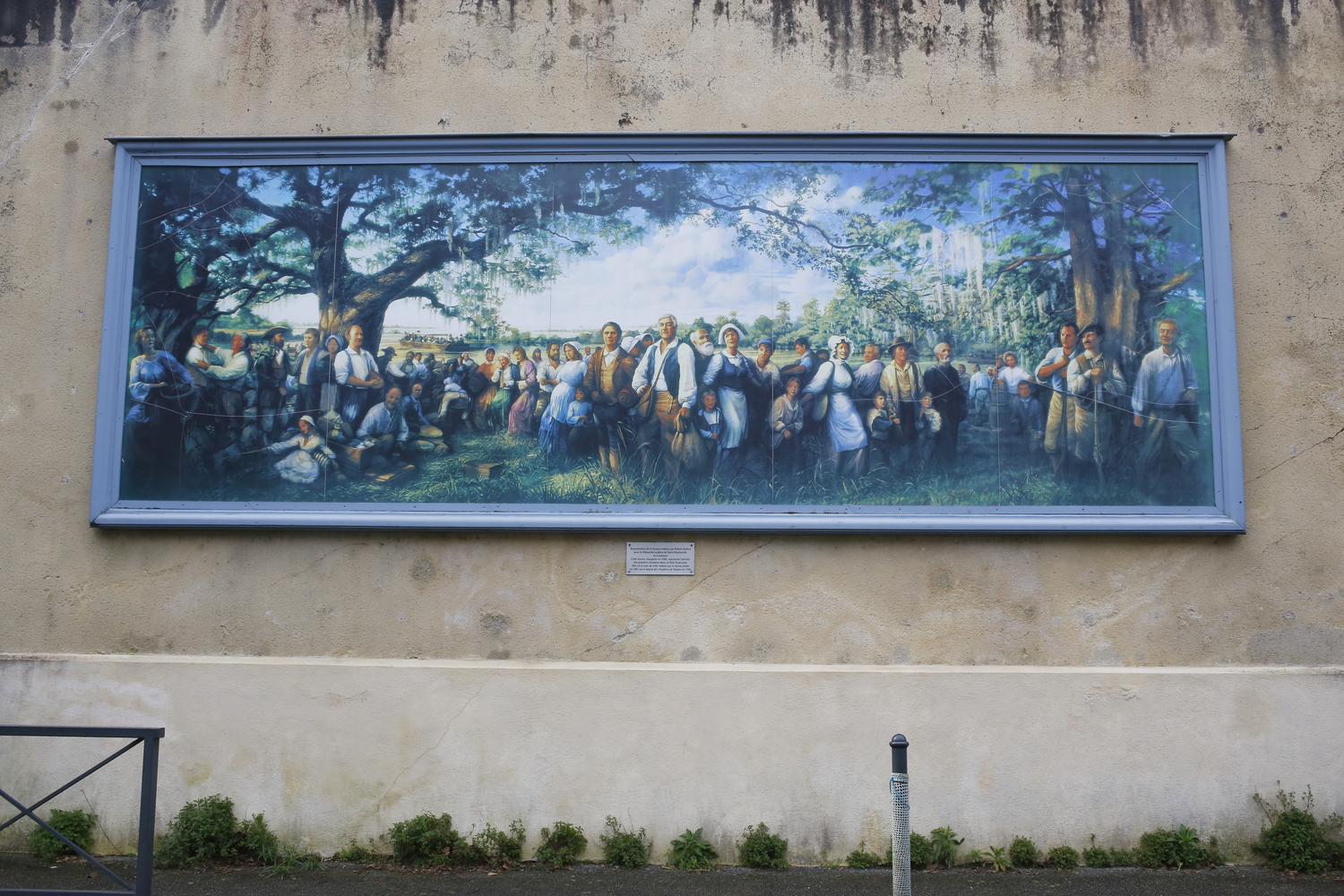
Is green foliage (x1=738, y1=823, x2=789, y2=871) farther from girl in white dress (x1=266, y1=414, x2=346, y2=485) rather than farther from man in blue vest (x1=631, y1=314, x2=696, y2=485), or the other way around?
girl in white dress (x1=266, y1=414, x2=346, y2=485)

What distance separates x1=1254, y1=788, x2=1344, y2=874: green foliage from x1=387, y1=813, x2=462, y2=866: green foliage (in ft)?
15.5

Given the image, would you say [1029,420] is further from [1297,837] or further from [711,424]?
[1297,837]

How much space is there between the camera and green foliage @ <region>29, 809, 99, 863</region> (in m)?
5.26

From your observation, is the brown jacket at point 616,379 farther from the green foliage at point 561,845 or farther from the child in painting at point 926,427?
the green foliage at point 561,845

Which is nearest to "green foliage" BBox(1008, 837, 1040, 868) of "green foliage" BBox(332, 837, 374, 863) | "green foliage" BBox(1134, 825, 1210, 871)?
"green foliage" BBox(1134, 825, 1210, 871)

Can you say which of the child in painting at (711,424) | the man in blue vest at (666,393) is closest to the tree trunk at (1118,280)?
the child in painting at (711,424)

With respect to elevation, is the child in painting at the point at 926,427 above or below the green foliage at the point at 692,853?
above

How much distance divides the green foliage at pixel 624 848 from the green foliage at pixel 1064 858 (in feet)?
7.71

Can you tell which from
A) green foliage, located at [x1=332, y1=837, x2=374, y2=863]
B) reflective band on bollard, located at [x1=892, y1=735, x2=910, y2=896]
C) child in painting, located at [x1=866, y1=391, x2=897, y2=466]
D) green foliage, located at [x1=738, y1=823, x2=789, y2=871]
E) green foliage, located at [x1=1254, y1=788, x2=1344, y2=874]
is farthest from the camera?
child in painting, located at [x1=866, y1=391, x2=897, y2=466]

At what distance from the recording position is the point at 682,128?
575cm

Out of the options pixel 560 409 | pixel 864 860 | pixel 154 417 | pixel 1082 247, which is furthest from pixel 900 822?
pixel 154 417

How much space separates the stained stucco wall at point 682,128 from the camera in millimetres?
5461

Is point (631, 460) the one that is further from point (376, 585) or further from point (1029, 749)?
point (1029, 749)

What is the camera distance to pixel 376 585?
5.56m
